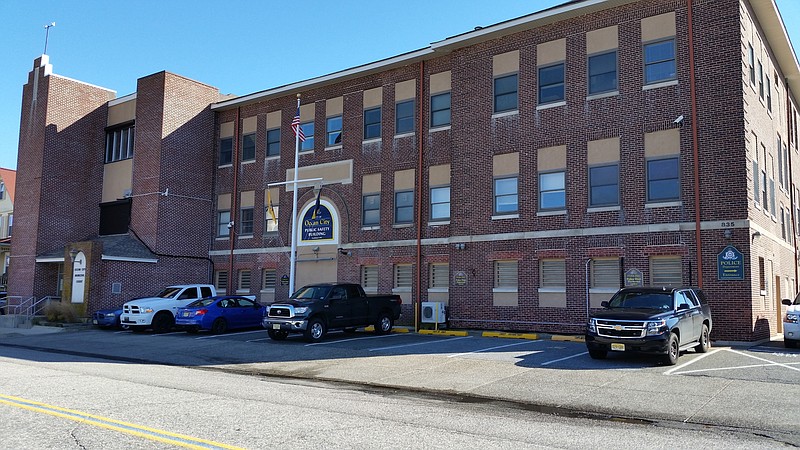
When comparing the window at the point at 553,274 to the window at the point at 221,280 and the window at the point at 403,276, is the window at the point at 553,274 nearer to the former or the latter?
the window at the point at 403,276

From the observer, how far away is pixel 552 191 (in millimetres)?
23281

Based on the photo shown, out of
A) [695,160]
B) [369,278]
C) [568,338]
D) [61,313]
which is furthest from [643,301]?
[61,313]

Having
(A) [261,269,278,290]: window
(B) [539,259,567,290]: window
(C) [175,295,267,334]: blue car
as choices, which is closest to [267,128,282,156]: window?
(A) [261,269,278,290]: window

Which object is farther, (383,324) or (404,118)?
(404,118)

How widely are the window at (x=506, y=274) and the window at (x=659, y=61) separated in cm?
785

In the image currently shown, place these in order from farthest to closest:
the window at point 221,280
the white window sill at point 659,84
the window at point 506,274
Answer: the window at point 221,280 < the window at point 506,274 < the white window sill at point 659,84

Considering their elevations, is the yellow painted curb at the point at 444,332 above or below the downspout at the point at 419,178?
below

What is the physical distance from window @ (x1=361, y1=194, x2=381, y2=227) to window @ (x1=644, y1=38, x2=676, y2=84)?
1198 centimetres

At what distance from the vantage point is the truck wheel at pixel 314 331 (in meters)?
20.4

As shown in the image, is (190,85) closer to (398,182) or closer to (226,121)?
(226,121)

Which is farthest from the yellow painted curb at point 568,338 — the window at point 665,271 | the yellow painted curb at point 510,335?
the window at point 665,271

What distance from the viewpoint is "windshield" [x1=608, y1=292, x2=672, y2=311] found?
15.4 m

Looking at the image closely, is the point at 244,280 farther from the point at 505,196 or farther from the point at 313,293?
the point at 505,196

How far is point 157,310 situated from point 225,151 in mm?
11730
